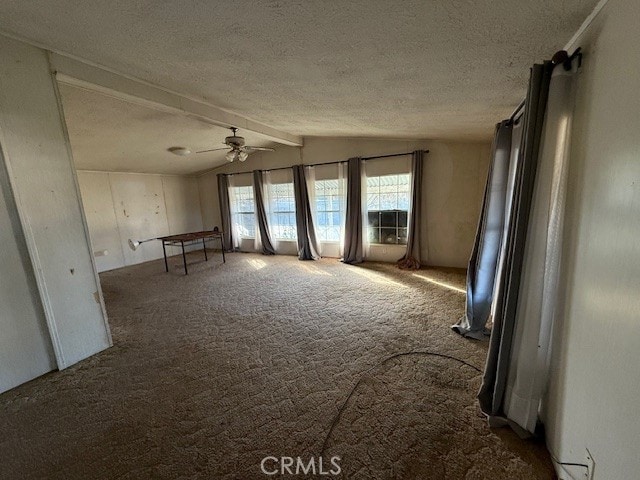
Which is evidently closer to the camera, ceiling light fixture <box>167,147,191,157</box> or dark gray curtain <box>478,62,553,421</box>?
dark gray curtain <box>478,62,553,421</box>

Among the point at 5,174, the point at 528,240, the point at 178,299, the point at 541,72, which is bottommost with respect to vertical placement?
the point at 178,299

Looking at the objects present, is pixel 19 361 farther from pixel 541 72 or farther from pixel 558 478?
pixel 541 72

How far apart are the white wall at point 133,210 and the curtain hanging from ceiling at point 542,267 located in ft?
21.4

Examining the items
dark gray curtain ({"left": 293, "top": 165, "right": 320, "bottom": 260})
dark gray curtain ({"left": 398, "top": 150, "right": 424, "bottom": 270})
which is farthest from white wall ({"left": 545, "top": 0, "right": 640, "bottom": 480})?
dark gray curtain ({"left": 293, "top": 165, "right": 320, "bottom": 260})

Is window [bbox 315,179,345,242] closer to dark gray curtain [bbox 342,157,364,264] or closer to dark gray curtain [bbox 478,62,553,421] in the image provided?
dark gray curtain [bbox 342,157,364,264]

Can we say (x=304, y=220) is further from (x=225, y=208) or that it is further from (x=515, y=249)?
(x=515, y=249)

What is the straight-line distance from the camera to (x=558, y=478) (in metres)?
1.14

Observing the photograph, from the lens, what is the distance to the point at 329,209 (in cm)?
529

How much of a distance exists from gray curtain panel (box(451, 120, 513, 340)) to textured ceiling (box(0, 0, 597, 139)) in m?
0.39

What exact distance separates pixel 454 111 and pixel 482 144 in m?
2.05

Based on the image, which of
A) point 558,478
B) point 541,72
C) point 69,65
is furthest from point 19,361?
point 541,72

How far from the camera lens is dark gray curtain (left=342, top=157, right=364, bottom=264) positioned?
4754 mm

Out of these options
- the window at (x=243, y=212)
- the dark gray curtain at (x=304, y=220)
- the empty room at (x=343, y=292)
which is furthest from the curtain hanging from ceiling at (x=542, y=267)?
the window at (x=243, y=212)

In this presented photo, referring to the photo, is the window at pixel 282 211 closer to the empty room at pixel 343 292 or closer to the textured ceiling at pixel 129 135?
the textured ceiling at pixel 129 135
